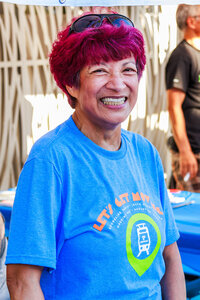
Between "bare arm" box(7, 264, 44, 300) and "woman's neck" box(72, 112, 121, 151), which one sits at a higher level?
"woman's neck" box(72, 112, 121, 151)

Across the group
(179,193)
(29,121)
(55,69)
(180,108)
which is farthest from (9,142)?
(55,69)

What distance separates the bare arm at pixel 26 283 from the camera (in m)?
1.40

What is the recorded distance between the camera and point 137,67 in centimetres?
165

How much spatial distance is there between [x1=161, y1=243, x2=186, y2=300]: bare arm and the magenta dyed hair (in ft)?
2.23

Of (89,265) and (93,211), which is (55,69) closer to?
(93,211)

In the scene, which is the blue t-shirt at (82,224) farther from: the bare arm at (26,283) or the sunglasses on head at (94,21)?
the sunglasses on head at (94,21)

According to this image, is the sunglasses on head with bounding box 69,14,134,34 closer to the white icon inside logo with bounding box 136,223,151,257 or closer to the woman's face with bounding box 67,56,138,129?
the woman's face with bounding box 67,56,138,129

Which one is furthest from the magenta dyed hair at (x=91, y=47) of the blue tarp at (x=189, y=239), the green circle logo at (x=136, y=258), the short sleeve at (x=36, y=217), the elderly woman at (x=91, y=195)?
the blue tarp at (x=189, y=239)

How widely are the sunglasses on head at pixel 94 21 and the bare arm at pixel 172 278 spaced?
783mm

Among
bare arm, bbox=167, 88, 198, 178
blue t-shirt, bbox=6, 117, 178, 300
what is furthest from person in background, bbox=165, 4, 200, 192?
blue t-shirt, bbox=6, 117, 178, 300

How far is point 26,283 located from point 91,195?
0.30m

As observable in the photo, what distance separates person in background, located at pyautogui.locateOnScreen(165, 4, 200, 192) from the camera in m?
3.76

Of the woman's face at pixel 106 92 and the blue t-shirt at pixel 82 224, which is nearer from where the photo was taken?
the blue t-shirt at pixel 82 224

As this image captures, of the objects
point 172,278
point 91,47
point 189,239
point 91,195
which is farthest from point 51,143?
point 189,239
